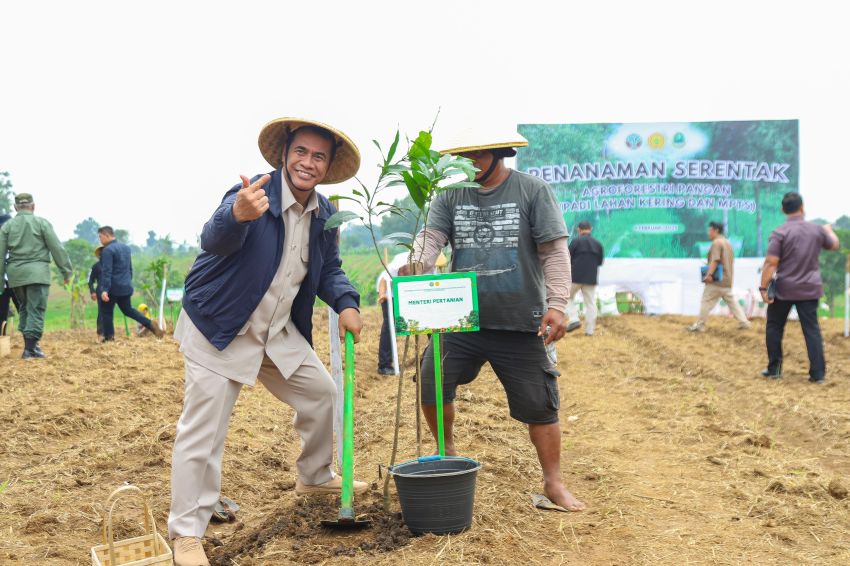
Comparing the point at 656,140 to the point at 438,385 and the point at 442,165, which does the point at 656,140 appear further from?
the point at 442,165

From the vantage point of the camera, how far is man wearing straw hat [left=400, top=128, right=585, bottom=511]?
13.0 feet

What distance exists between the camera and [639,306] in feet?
57.3

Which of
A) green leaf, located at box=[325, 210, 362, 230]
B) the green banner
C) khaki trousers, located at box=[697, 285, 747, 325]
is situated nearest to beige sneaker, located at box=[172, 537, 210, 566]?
green leaf, located at box=[325, 210, 362, 230]

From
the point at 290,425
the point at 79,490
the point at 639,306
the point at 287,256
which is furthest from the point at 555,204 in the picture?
the point at 639,306

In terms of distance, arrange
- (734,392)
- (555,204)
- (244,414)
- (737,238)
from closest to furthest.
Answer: (555,204) → (244,414) → (734,392) → (737,238)

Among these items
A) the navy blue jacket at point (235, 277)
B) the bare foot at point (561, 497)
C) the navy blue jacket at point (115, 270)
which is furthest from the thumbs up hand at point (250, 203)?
the navy blue jacket at point (115, 270)

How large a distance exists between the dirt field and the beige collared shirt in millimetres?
751

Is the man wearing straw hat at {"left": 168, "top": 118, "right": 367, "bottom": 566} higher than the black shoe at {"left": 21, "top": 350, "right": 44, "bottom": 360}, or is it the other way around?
the man wearing straw hat at {"left": 168, "top": 118, "right": 367, "bottom": 566}

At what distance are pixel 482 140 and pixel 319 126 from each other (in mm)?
864

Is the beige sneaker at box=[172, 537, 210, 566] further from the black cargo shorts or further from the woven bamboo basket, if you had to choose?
the black cargo shorts

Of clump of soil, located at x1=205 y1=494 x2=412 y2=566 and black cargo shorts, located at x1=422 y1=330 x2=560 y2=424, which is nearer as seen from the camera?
clump of soil, located at x1=205 y1=494 x2=412 y2=566

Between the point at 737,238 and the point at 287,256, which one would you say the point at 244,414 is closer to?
the point at 287,256

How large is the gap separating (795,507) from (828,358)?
22.0ft

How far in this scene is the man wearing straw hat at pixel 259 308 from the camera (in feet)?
11.0
